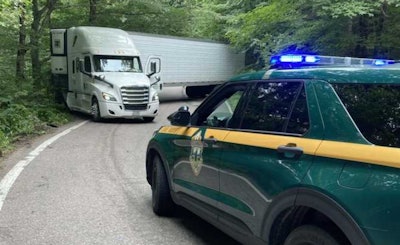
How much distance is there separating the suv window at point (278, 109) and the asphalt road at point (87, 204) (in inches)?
62.1

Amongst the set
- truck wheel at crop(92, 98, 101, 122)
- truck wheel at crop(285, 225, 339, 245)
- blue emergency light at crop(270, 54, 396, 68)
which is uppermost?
blue emergency light at crop(270, 54, 396, 68)

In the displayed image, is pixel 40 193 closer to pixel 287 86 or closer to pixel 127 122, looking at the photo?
pixel 287 86

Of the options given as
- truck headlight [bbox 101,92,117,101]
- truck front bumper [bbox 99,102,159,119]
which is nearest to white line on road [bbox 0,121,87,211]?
truck front bumper [bbox 99,102,159,119]

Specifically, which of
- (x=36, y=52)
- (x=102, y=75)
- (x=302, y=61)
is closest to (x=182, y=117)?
(x=302, y=61)

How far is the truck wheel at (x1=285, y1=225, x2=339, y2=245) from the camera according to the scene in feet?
9.91

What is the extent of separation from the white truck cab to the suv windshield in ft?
44.0

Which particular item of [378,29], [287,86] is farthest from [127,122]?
[287,86]

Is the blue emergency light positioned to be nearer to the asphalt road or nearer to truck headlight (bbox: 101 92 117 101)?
the asphalt road

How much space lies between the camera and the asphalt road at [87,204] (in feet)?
16.5

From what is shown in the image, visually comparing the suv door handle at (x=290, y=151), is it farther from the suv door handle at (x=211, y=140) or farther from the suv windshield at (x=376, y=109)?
the suv door handle at (x=211, y=140)

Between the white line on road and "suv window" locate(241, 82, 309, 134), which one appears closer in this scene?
"suv window" locate(241, 82, 309, 134)

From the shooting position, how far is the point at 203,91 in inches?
1148

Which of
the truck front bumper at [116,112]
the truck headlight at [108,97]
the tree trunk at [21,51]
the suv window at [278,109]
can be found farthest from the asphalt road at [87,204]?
the tree trunk at [21,51]

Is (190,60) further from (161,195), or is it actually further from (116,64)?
(161,195)
